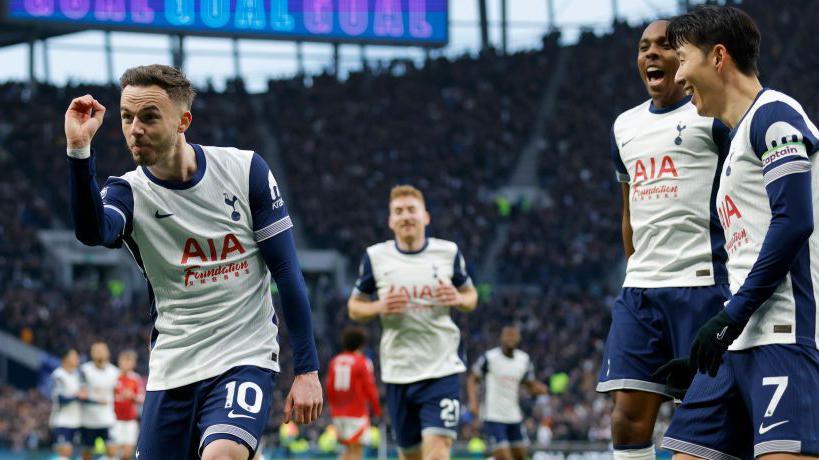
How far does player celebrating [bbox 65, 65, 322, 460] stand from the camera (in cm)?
501

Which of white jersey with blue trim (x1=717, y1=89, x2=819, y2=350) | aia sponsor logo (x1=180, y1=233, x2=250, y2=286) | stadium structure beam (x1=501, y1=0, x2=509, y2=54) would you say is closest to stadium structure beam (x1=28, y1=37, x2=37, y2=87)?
stadium structure beam (x1=501, y1=0, x2=509, y2=54)

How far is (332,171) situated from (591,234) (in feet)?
28.7

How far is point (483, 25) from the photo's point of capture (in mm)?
42344

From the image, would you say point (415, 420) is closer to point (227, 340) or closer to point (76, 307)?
point (227, 340)

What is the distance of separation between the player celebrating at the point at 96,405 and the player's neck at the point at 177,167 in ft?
46.3

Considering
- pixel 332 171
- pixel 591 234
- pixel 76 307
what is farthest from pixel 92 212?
pixel 332 171

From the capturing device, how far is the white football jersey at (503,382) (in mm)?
16234

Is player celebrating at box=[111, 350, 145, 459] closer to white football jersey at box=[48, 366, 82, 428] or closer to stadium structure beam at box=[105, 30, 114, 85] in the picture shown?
white football jersey at box=[48, 366, 82, 428]

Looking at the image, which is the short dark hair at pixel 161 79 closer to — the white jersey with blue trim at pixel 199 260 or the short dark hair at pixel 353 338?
the white jersey with blue trim at pixel 199 260

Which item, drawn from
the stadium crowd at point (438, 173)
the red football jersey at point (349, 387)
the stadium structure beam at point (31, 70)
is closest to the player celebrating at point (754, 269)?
the red football jersey at point (349, 387)

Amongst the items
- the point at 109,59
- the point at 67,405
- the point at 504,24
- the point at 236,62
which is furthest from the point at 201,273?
the point at 236,62

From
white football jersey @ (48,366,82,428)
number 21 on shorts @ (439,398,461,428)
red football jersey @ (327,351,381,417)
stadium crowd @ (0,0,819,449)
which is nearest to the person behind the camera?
number 21 on shorts @ (439,398,461,428)

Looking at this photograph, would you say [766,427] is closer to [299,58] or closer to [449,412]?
[449,412]

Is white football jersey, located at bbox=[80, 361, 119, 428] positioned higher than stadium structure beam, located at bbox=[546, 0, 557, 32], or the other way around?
stadium structure beam, located at bbox=[546, 0, 557, 32]
